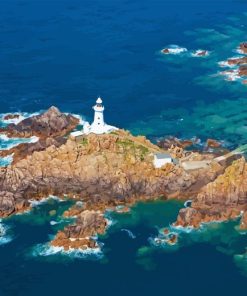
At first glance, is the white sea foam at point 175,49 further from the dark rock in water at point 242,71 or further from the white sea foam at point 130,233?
the white sea foam at point 130,233

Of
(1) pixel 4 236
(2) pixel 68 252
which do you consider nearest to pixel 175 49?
(1) pixel 4 236

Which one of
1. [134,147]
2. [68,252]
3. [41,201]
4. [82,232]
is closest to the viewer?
[68,252]

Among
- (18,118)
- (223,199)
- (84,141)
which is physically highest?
(18,118)

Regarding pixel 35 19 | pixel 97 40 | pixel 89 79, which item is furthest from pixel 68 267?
pixel 35 19

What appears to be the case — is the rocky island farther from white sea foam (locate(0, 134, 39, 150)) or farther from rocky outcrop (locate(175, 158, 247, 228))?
white sea foam (locate(0, 134, 39, 150))

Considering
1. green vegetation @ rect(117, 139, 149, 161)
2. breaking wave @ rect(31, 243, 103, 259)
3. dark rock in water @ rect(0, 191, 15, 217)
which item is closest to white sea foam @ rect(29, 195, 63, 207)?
dark rock in water @ rect(0, 191, 15, 217)

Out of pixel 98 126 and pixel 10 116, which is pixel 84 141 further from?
pixel 10 116

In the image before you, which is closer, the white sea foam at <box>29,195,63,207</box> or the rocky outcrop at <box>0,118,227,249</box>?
the rocky outcrop at <box>0,118,227,249</box>

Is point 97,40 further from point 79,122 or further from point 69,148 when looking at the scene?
point 69,148
